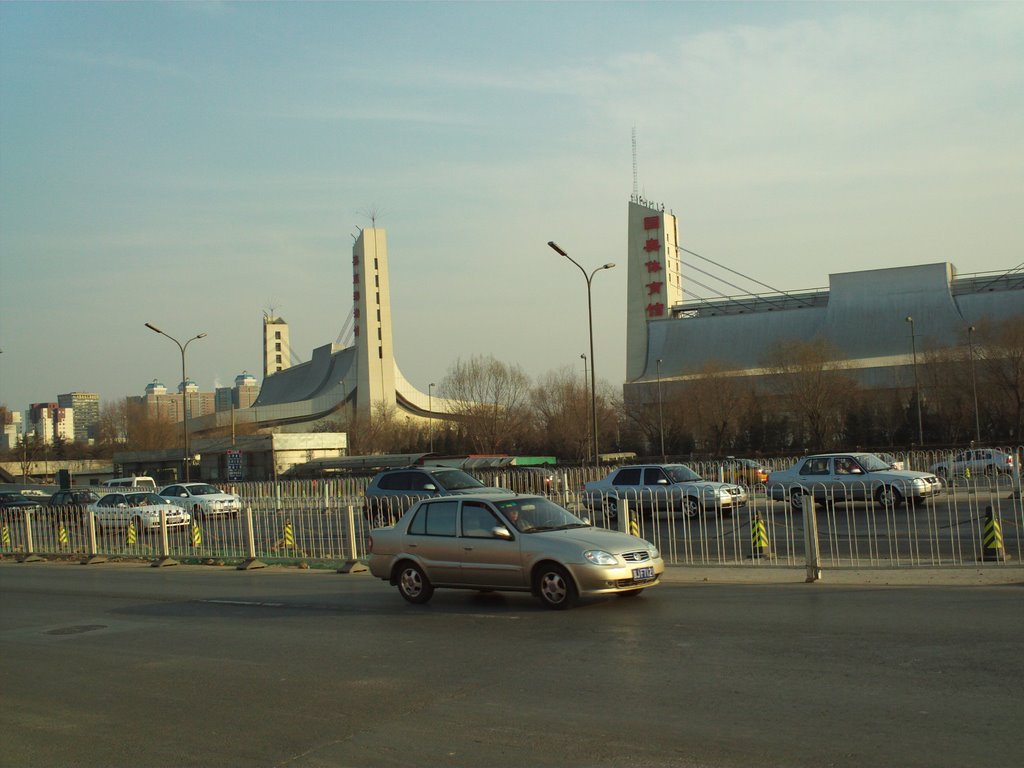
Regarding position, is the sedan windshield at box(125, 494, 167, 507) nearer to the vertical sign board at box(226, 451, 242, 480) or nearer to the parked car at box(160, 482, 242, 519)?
the parked car at box(160, 482, 242, 519)

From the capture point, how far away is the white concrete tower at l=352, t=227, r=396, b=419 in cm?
10600

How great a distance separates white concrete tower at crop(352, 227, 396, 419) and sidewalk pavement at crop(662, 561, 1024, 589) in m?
89.7

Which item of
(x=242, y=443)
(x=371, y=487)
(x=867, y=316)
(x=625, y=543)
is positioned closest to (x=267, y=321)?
(x=242, y=443)

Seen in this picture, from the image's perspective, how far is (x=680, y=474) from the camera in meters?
27.5

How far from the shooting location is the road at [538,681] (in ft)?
21.5

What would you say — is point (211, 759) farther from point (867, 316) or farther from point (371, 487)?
point (867, 316)

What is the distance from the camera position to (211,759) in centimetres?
671

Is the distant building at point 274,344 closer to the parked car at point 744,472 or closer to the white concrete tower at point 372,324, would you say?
the white concrete tower at point 372,324

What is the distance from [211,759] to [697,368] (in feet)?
280

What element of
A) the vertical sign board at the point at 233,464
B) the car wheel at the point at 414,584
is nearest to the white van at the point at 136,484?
the vertical sign board at the point at 233,464

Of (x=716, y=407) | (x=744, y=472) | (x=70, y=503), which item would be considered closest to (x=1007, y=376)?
(x=716, y=407)

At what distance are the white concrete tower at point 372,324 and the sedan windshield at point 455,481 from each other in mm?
78443

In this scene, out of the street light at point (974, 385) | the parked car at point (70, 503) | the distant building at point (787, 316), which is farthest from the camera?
the distant building at point (787, 316)

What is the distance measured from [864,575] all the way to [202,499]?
26.0 metres
